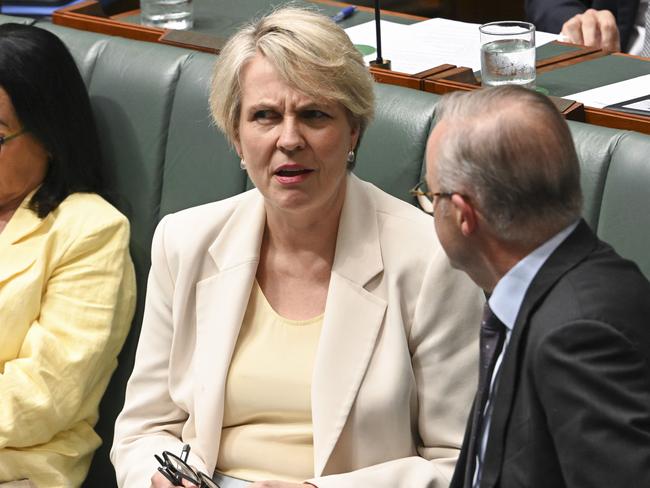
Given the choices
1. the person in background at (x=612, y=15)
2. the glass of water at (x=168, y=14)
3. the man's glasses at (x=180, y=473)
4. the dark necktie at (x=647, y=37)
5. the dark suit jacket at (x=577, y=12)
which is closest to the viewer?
the man's glasses at (x=180, y=473)

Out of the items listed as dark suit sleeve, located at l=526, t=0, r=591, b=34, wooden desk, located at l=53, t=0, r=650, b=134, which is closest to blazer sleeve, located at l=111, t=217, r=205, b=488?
wooden desk, located at l=53, t=0, r=650, b=134

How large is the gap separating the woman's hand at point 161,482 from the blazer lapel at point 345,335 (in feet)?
0.68

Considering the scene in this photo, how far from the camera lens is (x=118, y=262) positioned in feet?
8.04

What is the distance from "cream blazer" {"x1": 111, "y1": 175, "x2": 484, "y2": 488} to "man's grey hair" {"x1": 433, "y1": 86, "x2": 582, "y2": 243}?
528 millimetres

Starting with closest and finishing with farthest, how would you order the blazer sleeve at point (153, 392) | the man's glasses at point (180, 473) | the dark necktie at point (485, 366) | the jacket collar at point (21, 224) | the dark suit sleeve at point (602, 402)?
1. the dark suit sleeve at point (602, 402)
2. the dark necktie at point (485, 366)
3. the man's glasses at point (180, 473)
4. the blazer sleeve at point (153, 392)
5. the jacket collar at point (21, 224)

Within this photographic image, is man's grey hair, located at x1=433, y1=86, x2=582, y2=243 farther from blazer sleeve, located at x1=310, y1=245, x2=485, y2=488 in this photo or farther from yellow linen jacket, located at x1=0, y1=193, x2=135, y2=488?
yellow linen jacket, located at x1=0, y1=193, x2=135, y2=488

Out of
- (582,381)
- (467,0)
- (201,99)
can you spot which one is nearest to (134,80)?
(201,99)

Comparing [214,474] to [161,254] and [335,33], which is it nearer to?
[161,254]

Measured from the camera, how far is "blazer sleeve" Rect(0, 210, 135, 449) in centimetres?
233

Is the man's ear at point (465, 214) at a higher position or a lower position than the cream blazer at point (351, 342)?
higher

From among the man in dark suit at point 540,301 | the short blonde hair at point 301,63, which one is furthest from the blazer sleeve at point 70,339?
the man in dark suit at point 540,301

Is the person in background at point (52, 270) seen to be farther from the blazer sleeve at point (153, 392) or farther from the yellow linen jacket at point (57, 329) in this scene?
the blazer sleeve at point (153, 392)

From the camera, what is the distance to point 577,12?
351cm

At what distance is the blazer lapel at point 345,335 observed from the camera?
198 centimetres
